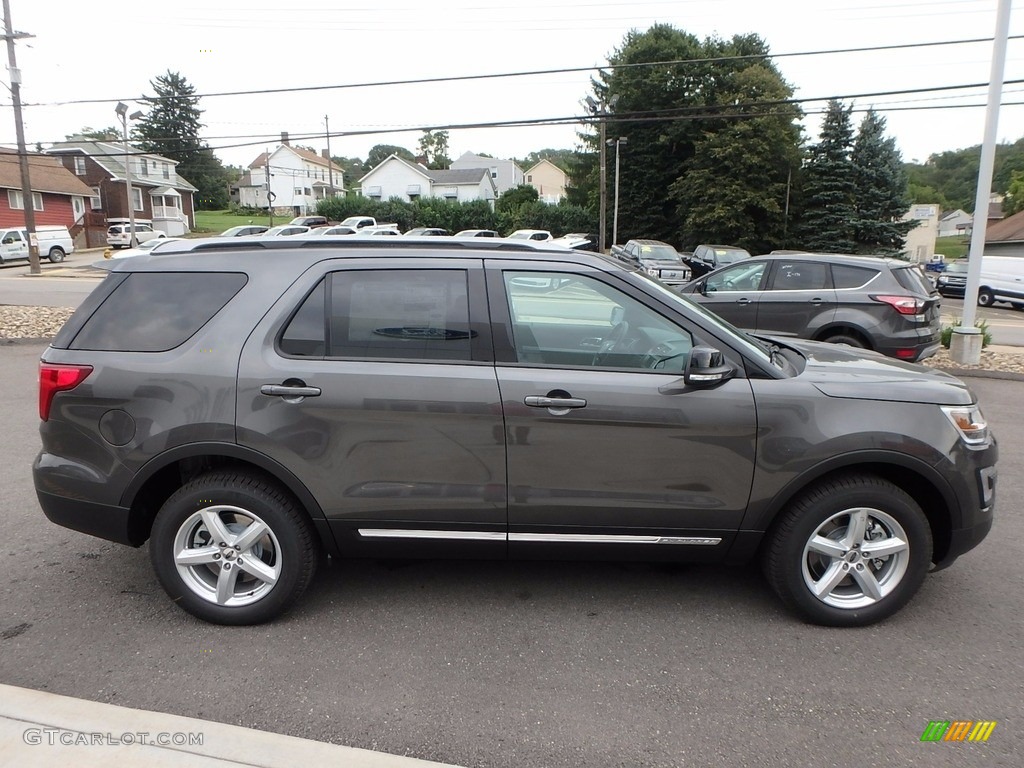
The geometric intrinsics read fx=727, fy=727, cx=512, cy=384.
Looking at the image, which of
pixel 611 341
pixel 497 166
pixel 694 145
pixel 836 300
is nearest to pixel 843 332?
pixel 836 300

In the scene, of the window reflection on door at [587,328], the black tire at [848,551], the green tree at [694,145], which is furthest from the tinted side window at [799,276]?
the green tree at [694,145]

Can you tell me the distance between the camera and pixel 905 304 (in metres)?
8.72

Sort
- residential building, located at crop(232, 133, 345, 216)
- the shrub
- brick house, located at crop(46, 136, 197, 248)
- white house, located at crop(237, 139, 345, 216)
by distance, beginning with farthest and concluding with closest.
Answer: white house, located at crop(237, 139, 345, 216), residential building, located at crop(232, 133, 345, 216), brick house, located at crop(46, 136, 197, 248), the shrub

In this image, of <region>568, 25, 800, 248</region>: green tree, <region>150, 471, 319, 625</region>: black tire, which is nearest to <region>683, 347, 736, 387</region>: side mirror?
<region>150, 471, 319, 625</region>: black tire

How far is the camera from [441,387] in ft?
10.8

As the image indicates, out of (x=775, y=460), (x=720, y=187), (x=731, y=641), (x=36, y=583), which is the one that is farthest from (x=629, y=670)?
(x=720, y=187)

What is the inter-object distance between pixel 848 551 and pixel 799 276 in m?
6.94

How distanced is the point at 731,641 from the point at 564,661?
789 mm

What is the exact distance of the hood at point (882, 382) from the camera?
3.32 meters

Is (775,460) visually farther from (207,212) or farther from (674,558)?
(207,212)

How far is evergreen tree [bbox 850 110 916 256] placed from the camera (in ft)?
119

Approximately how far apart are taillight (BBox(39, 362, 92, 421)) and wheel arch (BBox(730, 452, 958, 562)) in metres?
3.18

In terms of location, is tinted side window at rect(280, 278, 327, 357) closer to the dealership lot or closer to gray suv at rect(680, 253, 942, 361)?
the dealership lot

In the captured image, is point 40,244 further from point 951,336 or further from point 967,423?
point 967,423
